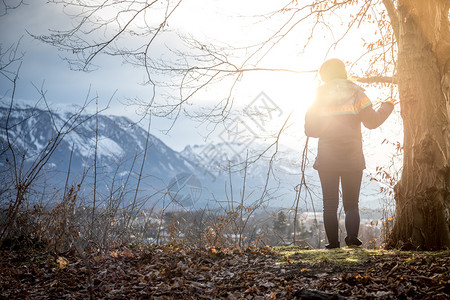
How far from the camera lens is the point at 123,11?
4398mm

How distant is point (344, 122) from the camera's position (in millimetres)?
3629

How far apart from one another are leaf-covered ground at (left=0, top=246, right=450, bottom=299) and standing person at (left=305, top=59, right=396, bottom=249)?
470 mm

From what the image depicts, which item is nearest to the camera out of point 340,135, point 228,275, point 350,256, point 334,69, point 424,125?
point 228,275

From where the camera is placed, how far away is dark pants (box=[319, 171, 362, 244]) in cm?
365

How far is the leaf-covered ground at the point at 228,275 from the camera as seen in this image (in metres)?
2.29

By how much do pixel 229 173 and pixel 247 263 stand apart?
92.0 inches

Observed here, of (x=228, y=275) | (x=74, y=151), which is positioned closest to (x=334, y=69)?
(x=228, y=275)

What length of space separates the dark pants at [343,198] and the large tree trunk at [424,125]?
19.0 inches

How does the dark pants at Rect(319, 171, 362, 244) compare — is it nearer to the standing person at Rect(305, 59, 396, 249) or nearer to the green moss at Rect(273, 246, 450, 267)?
the standing person at Rect(305, 59, 396, 249)

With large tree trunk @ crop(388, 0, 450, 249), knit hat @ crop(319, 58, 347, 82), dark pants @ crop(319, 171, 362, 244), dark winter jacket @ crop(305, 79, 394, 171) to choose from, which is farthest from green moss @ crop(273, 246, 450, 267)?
knit hat @ crop(319, 58, 347, 82)

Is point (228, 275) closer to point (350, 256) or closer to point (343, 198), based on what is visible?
point (350, 256)

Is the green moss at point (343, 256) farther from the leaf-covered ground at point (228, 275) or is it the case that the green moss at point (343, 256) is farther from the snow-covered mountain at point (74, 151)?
the snow-covered mountain at point (74, 151)

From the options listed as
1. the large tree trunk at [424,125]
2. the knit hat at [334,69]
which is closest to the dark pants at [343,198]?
the large tree trunk at [424,125]

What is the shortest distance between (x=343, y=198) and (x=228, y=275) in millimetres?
1671
